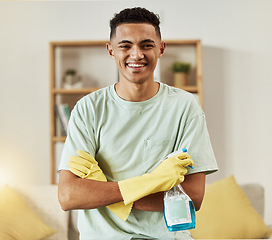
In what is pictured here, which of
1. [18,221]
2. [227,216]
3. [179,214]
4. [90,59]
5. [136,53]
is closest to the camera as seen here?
[179,214]

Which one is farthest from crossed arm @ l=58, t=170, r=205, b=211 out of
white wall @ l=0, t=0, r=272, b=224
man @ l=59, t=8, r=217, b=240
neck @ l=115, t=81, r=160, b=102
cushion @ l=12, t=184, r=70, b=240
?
white wall @ l=0, t=0, r=272, b=224

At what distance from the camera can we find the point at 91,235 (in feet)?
4.21

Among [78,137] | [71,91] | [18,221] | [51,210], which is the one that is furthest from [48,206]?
[78,137]

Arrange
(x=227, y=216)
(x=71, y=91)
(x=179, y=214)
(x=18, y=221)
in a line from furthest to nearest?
(x=71, y=91)
(x=227, y=216)
(x=18, y=221)
(x=179, y=214)

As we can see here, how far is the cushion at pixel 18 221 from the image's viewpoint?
7.86 feet

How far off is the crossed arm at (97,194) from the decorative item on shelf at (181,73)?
2079 millimetres

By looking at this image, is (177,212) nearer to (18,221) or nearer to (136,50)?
(136,50)

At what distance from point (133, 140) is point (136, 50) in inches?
11.3

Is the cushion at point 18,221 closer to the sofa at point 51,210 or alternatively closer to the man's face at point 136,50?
the sofa at point 51,210

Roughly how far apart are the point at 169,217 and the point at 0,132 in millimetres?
2623

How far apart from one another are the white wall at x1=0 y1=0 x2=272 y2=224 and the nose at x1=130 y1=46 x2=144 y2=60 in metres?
2.24

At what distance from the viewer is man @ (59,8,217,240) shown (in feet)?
4.06

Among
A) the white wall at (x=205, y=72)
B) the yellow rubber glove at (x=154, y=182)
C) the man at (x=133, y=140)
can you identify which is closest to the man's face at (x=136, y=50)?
the man at (x=133, y=140)

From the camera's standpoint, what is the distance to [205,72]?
3.48 m
